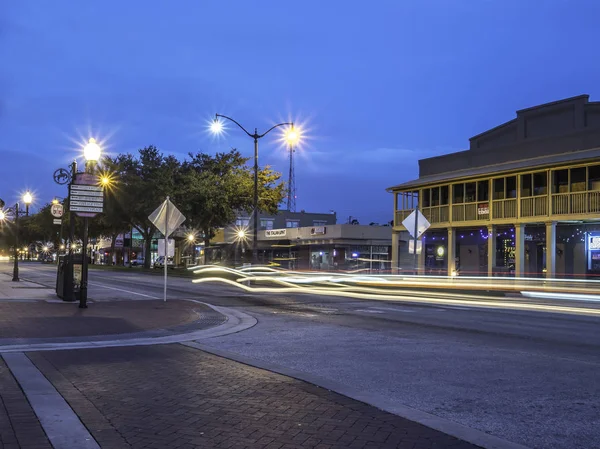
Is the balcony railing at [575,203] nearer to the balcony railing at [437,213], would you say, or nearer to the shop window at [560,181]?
the shop window at [560,181]

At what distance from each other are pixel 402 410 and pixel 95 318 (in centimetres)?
945

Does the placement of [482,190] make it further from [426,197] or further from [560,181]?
[560,181]

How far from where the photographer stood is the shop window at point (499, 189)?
107 feet

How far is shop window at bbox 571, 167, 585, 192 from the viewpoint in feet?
95.0

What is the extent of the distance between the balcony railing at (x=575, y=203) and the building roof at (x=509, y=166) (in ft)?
5.73

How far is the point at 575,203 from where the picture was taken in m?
27.8

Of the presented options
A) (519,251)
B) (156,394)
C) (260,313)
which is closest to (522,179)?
Result: (519,251)

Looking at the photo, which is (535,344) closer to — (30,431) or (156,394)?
(156,394)

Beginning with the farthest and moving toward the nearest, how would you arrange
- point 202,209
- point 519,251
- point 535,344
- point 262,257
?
point 262,257
point 202,209
point 519,251
point 535,344

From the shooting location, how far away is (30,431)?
499 cm

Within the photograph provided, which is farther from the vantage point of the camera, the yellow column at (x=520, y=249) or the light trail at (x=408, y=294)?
the yellow column at (x=520, y=249)

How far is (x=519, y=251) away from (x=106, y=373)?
86.5ft

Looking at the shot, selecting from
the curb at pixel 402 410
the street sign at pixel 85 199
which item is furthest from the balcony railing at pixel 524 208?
the curb at pixel 402 410

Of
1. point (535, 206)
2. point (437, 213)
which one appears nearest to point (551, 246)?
point (535, 206)
